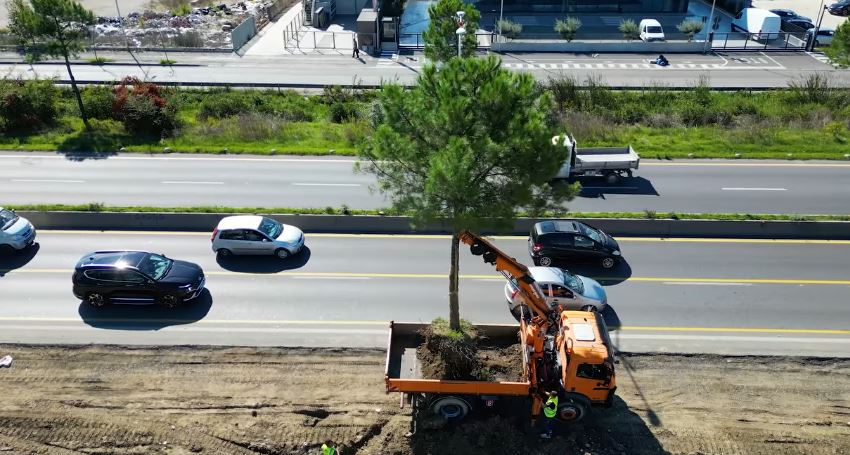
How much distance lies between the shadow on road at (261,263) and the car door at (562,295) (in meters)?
9.06

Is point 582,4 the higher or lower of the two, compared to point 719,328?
higher

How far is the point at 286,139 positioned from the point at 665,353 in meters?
22.9

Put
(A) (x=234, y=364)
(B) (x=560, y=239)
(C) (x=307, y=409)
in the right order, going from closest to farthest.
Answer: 1. (C) (x=307, y=409)
2. (A) (x=234, y=364)
3. (B) (x=560, y=239)

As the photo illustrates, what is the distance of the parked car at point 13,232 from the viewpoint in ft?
72.5

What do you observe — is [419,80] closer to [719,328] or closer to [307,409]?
[307,409]

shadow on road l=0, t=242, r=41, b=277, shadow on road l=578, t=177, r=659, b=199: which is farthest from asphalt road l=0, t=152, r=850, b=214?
shadow on road l=0, t=242, r=41, b=277

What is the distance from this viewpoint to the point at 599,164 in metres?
28.2

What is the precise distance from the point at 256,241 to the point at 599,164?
15.6 metres

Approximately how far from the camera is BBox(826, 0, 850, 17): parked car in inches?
2345

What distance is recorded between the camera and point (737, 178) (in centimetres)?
2902

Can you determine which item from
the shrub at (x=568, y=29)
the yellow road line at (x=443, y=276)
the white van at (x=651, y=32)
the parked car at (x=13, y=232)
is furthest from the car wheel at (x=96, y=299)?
the white van at (x=651, y=32)

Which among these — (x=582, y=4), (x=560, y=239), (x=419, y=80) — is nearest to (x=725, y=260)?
(x=560, y=239)

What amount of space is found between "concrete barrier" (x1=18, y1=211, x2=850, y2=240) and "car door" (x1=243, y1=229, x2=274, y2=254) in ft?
8.22

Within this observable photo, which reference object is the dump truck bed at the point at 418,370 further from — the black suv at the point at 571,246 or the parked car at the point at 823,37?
the parked car at the point at 823,37
